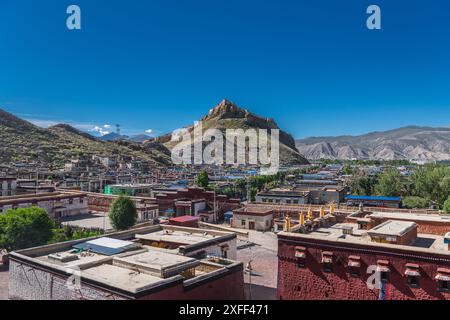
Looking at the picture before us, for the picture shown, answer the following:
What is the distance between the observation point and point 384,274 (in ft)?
55.9

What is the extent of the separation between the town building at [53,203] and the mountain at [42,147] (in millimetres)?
65132

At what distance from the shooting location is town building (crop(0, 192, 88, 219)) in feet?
143

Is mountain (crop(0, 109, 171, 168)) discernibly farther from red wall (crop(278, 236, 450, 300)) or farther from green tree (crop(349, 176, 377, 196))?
red wall (crop(278, 236, 450, 300))

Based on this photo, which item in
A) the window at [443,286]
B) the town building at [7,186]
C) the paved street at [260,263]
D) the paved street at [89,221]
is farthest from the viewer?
the town building at [7,186]

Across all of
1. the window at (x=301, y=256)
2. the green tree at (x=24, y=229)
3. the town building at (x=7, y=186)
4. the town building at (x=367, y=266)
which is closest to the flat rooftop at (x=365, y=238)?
the town building at (x=367, y=266)

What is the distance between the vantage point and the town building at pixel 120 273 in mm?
15258

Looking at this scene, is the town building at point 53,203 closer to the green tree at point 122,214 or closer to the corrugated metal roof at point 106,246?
the green tree at point 122,214

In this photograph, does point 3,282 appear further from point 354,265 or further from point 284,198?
point 284,198

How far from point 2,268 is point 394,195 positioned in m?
58.3

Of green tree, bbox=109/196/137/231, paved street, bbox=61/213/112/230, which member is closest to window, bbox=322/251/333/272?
green tree, bbox=109/196/137/231

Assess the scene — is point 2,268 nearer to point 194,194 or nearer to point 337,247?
point 337,247

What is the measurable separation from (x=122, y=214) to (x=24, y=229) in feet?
36.0

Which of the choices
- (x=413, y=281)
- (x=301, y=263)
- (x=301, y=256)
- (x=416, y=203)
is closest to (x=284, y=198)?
(x=416, y=203)
